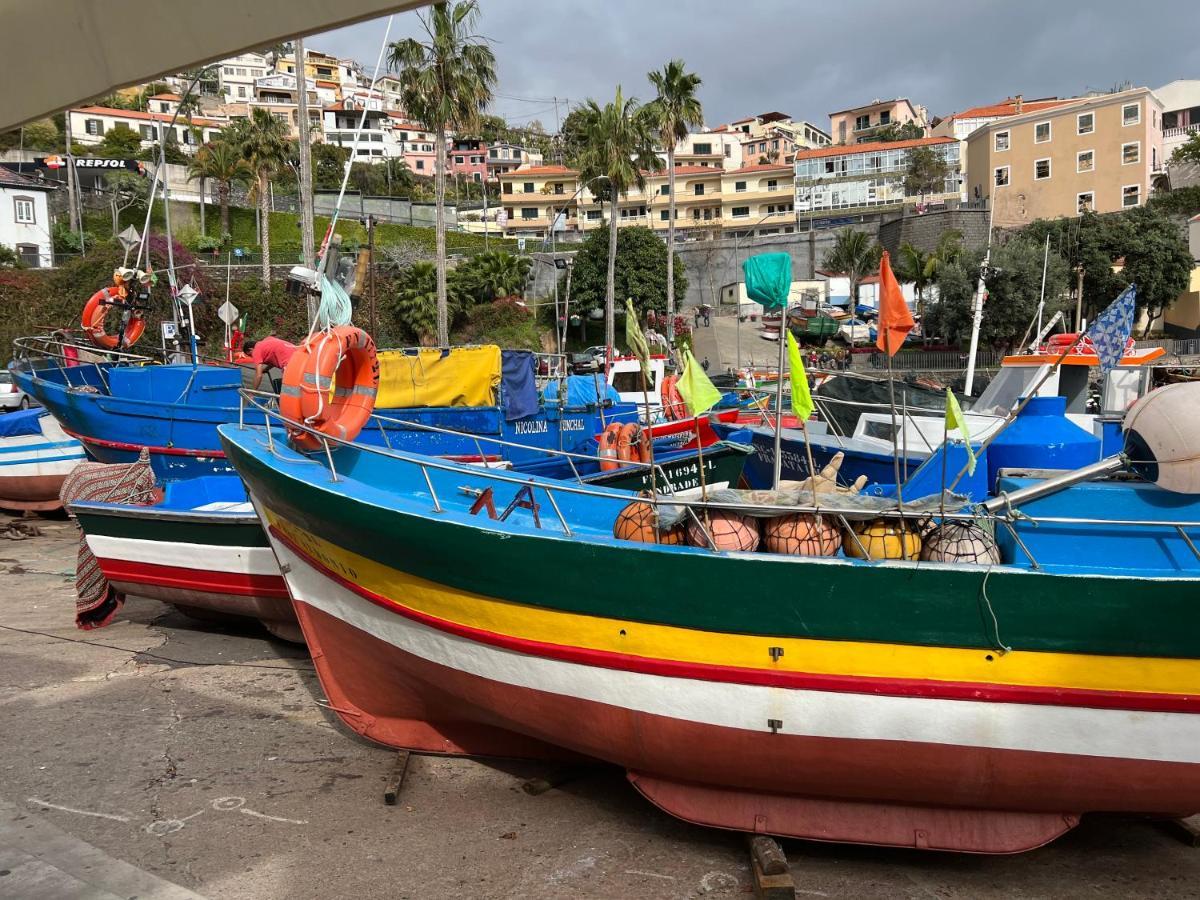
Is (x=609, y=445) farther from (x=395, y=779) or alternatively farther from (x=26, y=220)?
(x=26, y=220)

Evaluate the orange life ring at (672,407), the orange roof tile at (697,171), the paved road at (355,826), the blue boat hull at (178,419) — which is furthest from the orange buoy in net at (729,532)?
the orange roof tile at (697,171)

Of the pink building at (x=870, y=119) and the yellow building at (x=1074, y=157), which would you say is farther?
the pink building at (x=870, y=119)

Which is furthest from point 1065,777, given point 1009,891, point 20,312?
point 20,312

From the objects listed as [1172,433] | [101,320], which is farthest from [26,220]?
[1172,433]

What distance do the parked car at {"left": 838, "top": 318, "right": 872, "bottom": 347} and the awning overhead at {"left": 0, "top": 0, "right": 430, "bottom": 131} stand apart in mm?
42837

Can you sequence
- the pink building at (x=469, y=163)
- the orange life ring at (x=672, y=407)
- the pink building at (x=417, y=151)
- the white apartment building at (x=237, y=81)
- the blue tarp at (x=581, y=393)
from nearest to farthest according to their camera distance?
the orange life ring at (x=672, y=407) → the blue tarp at (x=581, y=393) → the pink building at (x=469, y=163) → the pink building at (x=417, y=151) → the white apartment building at (x=237, y=81)

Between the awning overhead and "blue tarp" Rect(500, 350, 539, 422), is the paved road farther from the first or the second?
"blue tarp" Rect(500, 350, 539, 422)

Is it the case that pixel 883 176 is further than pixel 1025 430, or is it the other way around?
pixel 883 176

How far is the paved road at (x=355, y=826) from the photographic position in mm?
4586

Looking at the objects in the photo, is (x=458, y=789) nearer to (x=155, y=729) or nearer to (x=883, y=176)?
(x=155, y=729)

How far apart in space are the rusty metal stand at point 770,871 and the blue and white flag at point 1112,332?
22.0 ft

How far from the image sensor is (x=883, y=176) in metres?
62.4

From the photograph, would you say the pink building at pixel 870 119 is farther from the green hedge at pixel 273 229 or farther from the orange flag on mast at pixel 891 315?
the orange flag on mast at pixel 891 315

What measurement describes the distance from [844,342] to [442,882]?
4314 cm
